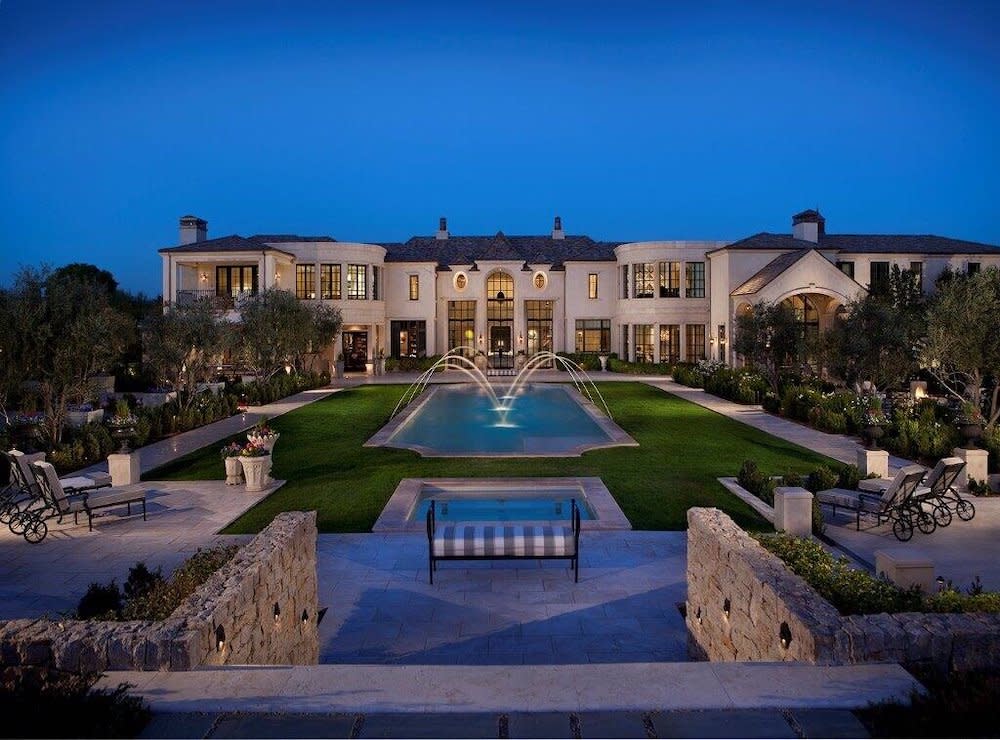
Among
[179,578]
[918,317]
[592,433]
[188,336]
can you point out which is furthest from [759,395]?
[179,578]

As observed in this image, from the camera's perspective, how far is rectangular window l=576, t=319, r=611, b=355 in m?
47.9

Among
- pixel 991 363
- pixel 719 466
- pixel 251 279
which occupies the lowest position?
pixel 719 466

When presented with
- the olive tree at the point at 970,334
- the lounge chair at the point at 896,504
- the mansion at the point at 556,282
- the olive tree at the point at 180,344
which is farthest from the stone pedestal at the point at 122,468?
the mansion at the point at 556,282

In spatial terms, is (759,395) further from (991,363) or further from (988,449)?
(988,449)

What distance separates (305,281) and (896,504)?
3709 centimetres

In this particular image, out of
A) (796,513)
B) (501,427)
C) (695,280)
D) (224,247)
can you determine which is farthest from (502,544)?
(695,280)

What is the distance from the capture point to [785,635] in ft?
18.2

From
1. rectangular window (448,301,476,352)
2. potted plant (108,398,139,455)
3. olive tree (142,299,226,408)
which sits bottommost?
potted plant (108,398,139,455)

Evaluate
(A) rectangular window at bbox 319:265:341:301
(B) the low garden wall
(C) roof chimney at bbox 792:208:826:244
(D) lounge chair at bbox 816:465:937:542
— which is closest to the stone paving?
(B) the low garden wall

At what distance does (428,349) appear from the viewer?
4716cm

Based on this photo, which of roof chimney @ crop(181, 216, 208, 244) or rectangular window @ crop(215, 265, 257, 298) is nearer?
rectangular window @ crop(215, 265, 257, 298)

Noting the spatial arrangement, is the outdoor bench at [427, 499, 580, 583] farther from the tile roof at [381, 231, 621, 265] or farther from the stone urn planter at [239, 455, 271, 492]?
the tile roof at [381, 231, 621, 265]

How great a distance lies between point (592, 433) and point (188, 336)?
1235 cm

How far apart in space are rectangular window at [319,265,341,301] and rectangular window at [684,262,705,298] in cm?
1935
